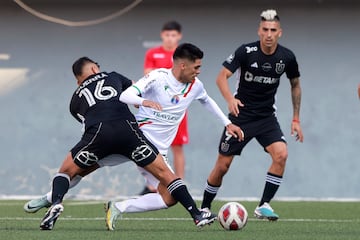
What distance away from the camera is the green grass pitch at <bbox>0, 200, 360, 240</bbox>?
9.38m

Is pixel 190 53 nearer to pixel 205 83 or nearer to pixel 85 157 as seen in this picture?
pixel 85 157

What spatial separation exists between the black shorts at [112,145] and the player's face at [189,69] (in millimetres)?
748

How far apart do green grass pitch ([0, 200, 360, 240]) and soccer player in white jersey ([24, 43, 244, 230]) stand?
0.24m

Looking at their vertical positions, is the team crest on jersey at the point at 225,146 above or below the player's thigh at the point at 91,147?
below

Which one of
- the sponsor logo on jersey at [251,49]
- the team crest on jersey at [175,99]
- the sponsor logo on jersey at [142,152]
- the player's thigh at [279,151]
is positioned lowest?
the player's thigh at [279,151]

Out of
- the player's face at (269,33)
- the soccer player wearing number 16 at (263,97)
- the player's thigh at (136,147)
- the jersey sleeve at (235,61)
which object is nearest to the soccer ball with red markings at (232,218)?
the player's thigh at (136,147)

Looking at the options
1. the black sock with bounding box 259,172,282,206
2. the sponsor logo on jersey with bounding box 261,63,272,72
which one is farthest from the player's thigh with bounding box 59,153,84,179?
the sponsor logo on jersey with bounding box 261,63,272,72

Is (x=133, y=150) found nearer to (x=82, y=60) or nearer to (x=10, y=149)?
(x=82, y=60)

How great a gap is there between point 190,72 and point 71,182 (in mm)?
1520

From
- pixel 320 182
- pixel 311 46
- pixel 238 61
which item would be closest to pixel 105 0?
pixel 311 46

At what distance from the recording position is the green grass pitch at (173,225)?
9.38 meters

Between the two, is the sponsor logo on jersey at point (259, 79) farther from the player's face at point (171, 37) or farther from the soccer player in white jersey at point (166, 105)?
the player's face at point (171, 37)

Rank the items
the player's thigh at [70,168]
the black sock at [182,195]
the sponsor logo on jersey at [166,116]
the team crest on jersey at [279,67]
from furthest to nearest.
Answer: the team crest on jersey at [279,67]
the sponsor logo on jersey at [166,116]
the player's thigh at [70,168]
the black sock at [182,195]

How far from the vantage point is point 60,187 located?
10.1 meters
